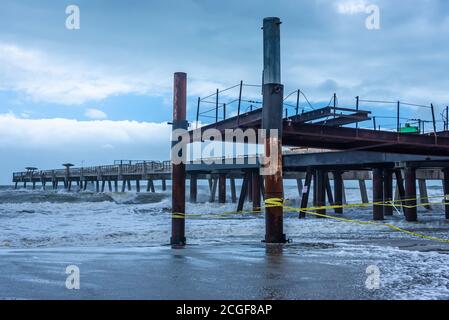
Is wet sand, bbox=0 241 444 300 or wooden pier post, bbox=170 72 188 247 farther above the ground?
wooden pier post, bbox=170 72 188 247

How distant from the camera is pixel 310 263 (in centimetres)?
820

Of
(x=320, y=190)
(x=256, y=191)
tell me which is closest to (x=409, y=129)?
(x=320, y=190)

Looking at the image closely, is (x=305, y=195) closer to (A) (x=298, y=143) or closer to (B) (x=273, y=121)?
(A) (x=298, y=143)

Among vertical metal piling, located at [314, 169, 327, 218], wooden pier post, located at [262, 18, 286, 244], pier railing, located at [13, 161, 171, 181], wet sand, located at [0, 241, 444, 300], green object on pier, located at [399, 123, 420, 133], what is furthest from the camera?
pier railing, located at [13, 161, 171, 181]

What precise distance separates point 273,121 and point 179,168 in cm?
253

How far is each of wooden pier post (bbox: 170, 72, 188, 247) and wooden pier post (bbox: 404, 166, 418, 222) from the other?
1300 cm

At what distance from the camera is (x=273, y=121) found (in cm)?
1122

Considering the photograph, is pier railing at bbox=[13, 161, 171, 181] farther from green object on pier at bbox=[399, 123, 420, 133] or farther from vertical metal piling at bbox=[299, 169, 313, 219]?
green object on pier at bbox=[399, 123, 420, 133]

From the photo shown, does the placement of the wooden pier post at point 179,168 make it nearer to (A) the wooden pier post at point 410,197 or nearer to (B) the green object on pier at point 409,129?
(B) the green object on pier at point 409,129

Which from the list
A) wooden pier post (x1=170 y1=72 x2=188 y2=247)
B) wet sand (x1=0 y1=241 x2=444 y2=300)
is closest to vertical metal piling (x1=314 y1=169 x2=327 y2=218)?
wooden pier post (x1=170 y1=72 x2=188 y2=247)

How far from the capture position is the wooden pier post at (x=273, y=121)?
11141mm

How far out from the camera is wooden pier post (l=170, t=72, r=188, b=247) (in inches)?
469
